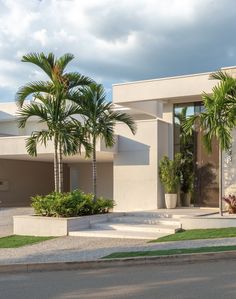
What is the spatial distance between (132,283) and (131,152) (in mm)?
13089

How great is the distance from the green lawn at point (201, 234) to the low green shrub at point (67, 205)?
3.50 metres

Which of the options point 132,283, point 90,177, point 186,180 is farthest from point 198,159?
point 132,283

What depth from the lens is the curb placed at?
10.3 m

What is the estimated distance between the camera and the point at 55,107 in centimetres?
1681

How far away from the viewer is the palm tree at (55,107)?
16.7 m

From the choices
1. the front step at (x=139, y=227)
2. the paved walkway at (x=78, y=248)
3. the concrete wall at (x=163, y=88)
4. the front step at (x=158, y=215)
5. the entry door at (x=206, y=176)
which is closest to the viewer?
the paved walkway at (x=78, y=248)

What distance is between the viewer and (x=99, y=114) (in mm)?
17312

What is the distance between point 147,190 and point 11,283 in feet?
39.7

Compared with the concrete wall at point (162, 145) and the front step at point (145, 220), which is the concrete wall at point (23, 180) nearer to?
the concrete wall at point (162, 145)

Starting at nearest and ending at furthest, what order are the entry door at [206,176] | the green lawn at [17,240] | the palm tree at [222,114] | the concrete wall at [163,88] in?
the green lawn at [17,240] → the palm tree at [222,114] → the concrete wall at [163,88] → the entry door at [206,176]

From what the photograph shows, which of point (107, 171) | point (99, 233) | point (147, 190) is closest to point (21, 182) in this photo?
point (107, 171)

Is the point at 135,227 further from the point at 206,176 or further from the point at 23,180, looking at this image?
the point at 23,180

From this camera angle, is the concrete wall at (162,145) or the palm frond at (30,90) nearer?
the palm frond at (30,90)

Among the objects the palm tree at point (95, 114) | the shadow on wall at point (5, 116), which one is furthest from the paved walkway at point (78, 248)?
the shadow on wall at point (5, 116)
